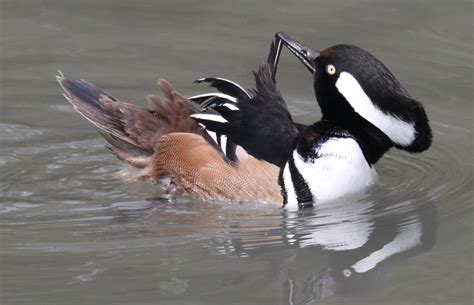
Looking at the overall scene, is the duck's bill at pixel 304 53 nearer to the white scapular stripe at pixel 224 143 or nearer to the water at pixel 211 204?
the white scapular stripe at pixel 224 143

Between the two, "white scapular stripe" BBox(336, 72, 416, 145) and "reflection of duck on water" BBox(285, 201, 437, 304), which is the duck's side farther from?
"white scapular stripe" BBox(336, 72, 416, 145)

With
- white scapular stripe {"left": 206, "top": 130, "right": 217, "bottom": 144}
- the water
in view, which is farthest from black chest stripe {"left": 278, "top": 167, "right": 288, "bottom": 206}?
white scapular stripe {"left": 206, "top": 130, "right": 217, "bottom": 144}

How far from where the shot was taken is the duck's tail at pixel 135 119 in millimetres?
8156

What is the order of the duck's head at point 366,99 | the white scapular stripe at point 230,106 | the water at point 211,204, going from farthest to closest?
1. the white scapular stripe at point 230,106
2. the duck's head at point 366,99
3. the water at point 211,204

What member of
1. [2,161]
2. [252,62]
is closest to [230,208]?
[2,161]

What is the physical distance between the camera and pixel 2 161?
28.3 ft

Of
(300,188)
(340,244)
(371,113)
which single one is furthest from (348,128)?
(340,244)

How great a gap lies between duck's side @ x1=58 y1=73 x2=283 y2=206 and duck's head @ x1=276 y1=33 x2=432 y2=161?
0.63 m

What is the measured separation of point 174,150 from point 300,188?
3.19 ft

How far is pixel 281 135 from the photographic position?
7.83 metres

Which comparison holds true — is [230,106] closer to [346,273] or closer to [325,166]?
[325,166]

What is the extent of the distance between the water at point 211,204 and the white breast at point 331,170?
0.11 meters

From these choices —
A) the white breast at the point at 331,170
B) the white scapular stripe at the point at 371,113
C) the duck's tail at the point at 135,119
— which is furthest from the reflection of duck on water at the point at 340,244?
the duck's tail at the point at 135,119

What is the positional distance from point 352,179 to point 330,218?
40cm
